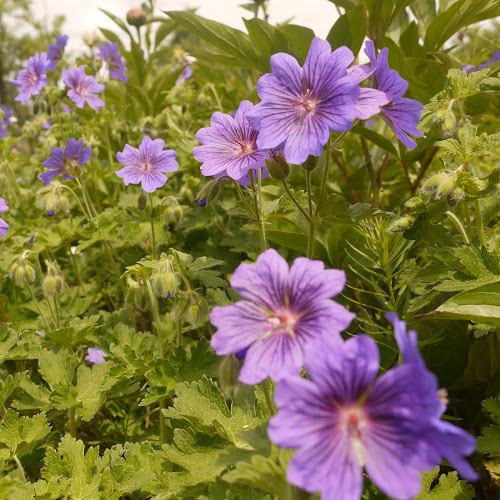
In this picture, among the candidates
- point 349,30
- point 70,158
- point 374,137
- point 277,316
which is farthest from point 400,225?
point 70,158

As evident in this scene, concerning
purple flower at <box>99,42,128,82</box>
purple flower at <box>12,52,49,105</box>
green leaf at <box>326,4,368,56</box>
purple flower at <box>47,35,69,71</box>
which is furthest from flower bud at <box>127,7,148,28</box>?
green leaf at <box>326,4,368,56</box>

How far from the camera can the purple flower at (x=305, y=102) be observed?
1.12 meters

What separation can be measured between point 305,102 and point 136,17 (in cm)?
339

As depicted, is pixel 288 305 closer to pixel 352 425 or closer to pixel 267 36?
pixel 352 425

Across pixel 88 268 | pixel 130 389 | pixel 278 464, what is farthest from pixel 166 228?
pixel 278 464

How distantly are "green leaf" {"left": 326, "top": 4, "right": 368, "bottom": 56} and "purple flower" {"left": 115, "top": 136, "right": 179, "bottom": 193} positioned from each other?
2.92 ft

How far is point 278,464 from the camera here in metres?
1.01

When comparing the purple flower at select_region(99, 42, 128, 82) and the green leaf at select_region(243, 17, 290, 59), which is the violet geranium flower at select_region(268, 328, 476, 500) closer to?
the green leaf at select_region(243, 17, 290, 59)

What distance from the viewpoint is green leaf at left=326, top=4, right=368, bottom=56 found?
2074 millimetres

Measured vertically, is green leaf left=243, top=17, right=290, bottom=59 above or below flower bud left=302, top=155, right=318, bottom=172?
above

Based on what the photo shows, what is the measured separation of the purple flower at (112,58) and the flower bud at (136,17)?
307mm

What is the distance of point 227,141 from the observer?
4.79 ft

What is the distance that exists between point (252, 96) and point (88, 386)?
152 cm

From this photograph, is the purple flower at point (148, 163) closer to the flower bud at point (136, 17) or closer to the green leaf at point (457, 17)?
the green leaf at point (457, 17)
